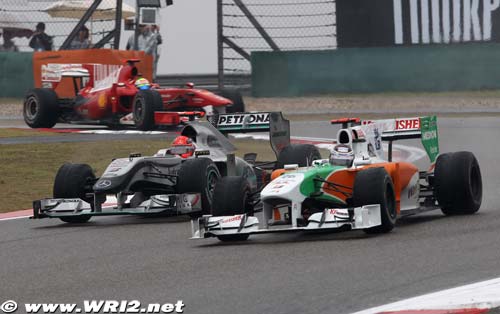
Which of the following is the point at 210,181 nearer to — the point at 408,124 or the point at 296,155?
the point at 296,155

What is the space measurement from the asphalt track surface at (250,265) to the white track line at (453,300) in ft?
0.68

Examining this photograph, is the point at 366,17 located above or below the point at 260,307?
above

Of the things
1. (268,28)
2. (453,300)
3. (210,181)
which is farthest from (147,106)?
(453,300)

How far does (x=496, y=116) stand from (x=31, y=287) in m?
19.5

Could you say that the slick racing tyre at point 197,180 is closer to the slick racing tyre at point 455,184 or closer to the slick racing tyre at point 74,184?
the slick racing tyre at point 74,184

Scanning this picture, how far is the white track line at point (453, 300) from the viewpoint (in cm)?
704

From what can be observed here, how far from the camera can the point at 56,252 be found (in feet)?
35.3

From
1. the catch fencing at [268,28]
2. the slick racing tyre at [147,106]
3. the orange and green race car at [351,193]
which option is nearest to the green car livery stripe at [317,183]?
the orange and green race car at [351,193]

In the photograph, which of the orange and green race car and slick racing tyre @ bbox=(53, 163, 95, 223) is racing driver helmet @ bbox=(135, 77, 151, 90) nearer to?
slick racing tyre @ bbox=(53, 163, 95, 223)

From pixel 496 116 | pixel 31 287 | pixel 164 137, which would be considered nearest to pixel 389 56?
pixel 496 116

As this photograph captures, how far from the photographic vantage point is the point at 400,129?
41.0ft

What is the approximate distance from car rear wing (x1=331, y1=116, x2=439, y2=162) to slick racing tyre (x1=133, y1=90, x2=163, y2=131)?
35.5 feet

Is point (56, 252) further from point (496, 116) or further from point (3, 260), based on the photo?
point (496, 116)

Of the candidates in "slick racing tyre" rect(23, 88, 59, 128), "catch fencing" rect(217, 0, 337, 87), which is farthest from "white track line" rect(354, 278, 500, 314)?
"catch fencing" rect(217, 0, 337, 87)
